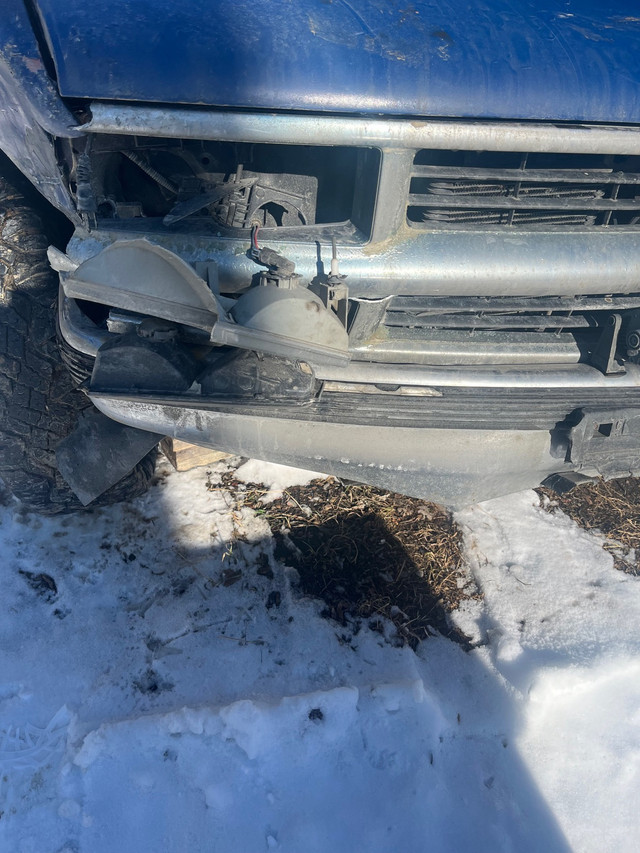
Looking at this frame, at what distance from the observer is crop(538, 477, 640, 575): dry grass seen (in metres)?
2.78

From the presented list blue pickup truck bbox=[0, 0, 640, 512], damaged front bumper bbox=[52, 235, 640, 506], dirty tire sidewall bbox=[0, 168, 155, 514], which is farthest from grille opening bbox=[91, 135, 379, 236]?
dirty tire sidewall bbox=[0, 168, 155, 514]

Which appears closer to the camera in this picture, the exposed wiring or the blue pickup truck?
the blue pickup truck

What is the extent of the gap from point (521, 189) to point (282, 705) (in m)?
1.90

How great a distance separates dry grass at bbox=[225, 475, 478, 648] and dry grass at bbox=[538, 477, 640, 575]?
2.10ft

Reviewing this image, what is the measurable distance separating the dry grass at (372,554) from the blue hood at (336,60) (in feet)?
5.58

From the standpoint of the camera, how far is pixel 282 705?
81.9 inches

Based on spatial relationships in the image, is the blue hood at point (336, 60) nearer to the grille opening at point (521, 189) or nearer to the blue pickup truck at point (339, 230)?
the blue pickup truck at point (339, 230)

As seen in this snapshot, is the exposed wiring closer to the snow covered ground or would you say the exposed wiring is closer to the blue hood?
the blue hood

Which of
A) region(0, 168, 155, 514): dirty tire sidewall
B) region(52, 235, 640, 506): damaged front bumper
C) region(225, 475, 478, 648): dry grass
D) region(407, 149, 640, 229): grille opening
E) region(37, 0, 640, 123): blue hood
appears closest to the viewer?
region(37, 0, 640, 123): blue hood

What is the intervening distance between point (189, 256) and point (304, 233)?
0.37m

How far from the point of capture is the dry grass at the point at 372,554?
96.4 inches

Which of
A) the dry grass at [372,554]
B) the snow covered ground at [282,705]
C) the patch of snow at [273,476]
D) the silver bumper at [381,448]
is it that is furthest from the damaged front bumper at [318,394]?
the patch of snow at [273,476]

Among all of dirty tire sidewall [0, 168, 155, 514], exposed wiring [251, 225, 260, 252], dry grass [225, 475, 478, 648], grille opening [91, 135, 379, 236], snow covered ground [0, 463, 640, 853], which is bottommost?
snow covered ground [0, 463, 640, 853]

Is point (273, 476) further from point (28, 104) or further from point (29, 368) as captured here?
point (28, 104)
